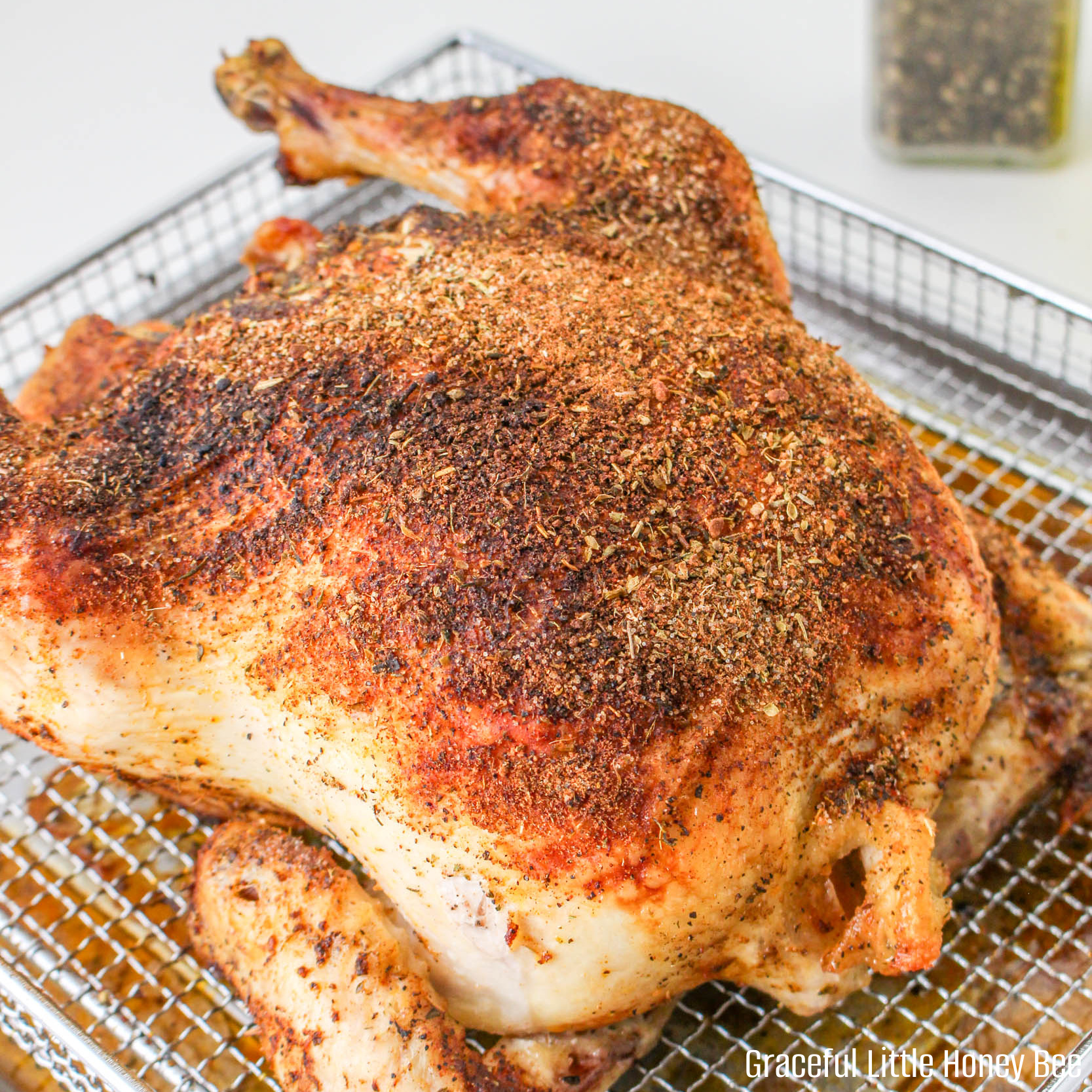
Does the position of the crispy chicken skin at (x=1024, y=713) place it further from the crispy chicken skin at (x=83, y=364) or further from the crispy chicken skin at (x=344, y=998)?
the crispy chicken skin at (x=83, y=364)

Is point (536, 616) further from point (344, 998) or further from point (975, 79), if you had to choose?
point (975, 79)

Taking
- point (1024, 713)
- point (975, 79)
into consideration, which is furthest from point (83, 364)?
point (975, 79)

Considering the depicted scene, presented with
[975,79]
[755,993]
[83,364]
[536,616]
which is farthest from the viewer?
[975,79]

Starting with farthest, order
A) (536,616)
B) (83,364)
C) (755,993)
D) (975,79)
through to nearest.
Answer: (975,79)
(83,364)
(755,993)
(536,616)

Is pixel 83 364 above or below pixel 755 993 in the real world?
above

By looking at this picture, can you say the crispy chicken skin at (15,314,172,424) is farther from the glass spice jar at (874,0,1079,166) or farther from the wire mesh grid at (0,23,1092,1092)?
the glass spice jar at (874,0,1079,166)
